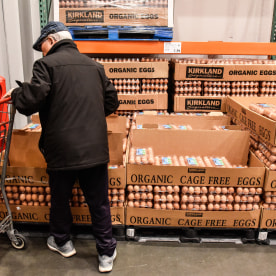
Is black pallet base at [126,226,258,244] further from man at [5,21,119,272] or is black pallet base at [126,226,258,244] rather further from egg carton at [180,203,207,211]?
man at [5,21,119,272]

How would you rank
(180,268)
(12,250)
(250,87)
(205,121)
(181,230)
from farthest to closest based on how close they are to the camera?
(250,87), (205,121), (181,230), (12,250), (180,268)

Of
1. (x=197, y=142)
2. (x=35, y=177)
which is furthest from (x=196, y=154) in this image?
(x=35, y=177)

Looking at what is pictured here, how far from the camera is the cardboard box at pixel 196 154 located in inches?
113

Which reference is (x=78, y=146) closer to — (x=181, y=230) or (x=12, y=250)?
(x=12, y=250)

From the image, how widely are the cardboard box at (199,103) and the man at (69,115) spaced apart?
1.92 metres

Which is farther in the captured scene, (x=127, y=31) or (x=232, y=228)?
(x=127, y=31)

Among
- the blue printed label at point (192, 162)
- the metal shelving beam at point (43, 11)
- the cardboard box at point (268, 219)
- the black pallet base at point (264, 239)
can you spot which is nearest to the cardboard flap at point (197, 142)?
the blue printed label at point (192, 162)

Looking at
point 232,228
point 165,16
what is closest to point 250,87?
point 165,16

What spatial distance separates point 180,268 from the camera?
2.69 meters

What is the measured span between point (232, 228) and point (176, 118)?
5.36ft

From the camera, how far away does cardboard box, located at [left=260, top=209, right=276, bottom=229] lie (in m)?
2.94

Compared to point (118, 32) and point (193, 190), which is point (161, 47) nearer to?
point (118, 32)

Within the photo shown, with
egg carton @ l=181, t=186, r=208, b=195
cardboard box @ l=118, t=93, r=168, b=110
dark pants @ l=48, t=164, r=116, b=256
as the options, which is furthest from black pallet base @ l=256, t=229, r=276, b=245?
cardboard box @ l=118, t=93, r=168, b=110

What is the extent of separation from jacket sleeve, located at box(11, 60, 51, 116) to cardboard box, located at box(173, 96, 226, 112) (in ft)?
8.05
